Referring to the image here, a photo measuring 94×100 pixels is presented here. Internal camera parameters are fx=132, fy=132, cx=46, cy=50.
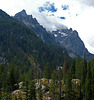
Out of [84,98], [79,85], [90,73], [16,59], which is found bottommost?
[84,98]

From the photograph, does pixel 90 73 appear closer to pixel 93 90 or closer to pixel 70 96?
pixel 93 90

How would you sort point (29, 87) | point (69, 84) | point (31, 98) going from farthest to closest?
point (69, 84) → point (29, 87) → point (31, 98)

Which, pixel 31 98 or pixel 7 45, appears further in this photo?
pixel 7 45

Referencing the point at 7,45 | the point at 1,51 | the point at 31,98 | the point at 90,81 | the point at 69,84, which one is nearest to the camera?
the point at 31,98

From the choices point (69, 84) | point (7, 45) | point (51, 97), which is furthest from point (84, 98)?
point (7, 45)

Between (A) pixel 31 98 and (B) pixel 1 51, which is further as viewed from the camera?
(B) pixel 1 51

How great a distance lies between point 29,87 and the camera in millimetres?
44938

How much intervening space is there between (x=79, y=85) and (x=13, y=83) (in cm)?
3277

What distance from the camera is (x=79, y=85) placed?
61.4m

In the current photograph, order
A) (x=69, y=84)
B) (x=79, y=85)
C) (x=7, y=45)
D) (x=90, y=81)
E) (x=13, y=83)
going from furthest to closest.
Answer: (x=7, y=45), (x=13, y=83), (x=79, y=85), (x=90, y=81), (x=69, y=84)

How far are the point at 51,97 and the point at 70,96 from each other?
28.4 feet

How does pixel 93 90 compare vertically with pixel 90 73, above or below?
below

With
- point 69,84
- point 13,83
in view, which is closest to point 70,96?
point 69,84

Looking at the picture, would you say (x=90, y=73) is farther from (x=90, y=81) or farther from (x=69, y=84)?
(x=69, y=84)
